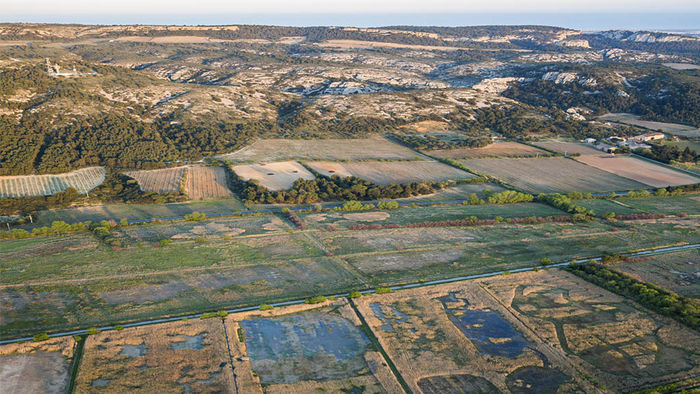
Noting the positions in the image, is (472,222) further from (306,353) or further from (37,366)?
(37,366)

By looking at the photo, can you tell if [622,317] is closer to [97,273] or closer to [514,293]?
[514,293]

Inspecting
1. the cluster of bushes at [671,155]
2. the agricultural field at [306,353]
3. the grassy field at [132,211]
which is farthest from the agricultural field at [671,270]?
the cluster of bushes at [671,155]

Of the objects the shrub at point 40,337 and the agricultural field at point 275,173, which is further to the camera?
the agricultural field at point 275,173

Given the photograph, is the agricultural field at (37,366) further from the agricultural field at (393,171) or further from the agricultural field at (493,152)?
the agricultural field at (493,152)

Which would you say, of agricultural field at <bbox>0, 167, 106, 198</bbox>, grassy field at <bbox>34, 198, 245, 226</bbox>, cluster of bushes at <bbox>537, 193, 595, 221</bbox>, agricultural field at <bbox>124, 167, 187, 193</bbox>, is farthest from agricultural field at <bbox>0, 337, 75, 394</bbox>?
cluster of bushes at <bbox>537, 193, 595, 221</bbox>

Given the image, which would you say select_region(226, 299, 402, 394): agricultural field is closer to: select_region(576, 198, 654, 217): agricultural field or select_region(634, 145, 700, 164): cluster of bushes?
select_region(576, 198, 654, 217): agricultural field

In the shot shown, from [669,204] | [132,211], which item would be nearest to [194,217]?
[132,211]

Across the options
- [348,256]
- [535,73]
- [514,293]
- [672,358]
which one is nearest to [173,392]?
[348,256]
